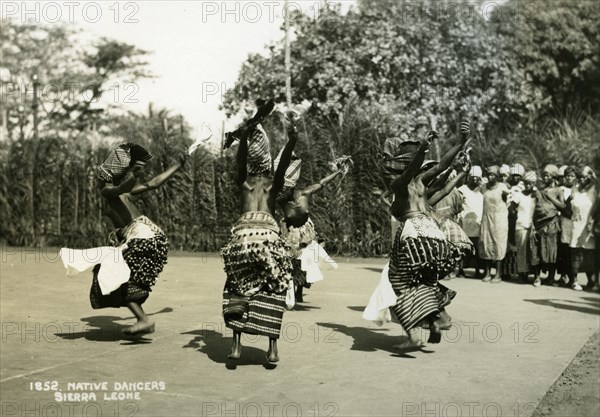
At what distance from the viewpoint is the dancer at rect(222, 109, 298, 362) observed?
7.32 meters

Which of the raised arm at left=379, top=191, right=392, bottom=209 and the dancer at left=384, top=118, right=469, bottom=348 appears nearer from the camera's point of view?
the dancer at left=384, top=118, right=469, bottom=348

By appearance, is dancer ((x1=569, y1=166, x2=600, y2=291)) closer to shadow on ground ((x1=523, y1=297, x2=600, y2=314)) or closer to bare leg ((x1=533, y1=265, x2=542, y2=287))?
bare leg ((x1=533, y1=265, x2=542, y2=287))

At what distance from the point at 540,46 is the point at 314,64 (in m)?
11.5

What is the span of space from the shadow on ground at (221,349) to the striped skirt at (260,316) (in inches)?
11.9

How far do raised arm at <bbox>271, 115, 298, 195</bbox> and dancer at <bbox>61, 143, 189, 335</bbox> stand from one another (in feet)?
Result: 3.88

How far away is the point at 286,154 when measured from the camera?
727cm

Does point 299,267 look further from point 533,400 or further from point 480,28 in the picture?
point 480,28

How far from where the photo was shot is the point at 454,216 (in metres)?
14.0

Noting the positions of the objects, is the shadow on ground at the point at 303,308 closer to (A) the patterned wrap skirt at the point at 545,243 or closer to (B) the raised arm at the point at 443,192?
(B) the raised arm at the point at 443,192

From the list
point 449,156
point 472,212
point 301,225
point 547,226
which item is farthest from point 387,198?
point 449,156

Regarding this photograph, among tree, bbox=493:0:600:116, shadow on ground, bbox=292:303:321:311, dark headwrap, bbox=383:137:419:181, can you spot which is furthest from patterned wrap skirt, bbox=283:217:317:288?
tree, bbox=493:0:600:116

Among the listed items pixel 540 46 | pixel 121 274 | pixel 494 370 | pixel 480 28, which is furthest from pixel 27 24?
pixel 494 370

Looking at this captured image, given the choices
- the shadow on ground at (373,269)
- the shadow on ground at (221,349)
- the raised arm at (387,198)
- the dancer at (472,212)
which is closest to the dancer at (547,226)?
the dancer at (472,212)

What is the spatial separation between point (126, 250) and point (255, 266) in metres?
1.57
